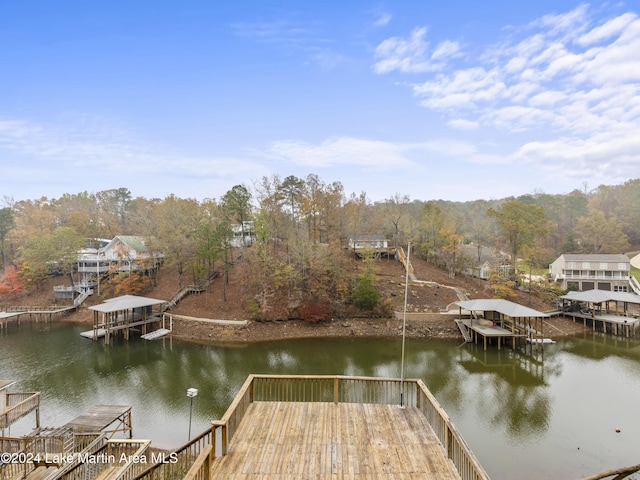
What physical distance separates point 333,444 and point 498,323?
2461 cm

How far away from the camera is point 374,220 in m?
49.6

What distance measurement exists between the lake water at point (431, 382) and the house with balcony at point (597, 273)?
1612 centimetres

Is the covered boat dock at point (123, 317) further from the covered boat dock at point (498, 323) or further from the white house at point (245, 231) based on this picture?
the covered boat dock at point (498, 323)

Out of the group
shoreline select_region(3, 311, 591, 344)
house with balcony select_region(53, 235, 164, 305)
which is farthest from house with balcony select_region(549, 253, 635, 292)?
house with balcony select_region(53, 235, 164, 305)

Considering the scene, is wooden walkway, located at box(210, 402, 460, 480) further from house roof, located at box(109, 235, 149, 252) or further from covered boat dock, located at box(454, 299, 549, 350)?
house roof, located at box(109, 235, 149, 252)

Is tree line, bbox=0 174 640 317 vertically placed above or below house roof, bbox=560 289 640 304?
above

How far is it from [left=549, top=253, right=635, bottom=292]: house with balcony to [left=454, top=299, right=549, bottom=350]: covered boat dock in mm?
15865

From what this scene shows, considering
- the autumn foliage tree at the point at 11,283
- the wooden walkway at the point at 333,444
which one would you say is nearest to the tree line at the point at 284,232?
the autumn foliage tree at the point at 11,283

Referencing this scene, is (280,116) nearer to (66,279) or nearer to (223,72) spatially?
(223,72)

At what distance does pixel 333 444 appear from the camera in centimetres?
722

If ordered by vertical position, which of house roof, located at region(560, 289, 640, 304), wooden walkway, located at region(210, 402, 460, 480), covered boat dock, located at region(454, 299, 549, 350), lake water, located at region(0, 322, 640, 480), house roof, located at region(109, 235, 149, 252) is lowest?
lake water, located at region(0, 322, 640, 480)

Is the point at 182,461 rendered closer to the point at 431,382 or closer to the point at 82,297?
the point at 431,382

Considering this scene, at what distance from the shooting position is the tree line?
102ft

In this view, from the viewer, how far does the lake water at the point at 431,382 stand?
11820 millimetres
